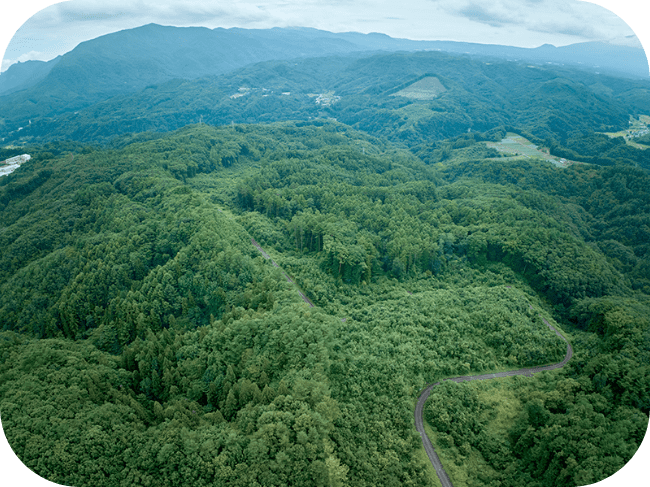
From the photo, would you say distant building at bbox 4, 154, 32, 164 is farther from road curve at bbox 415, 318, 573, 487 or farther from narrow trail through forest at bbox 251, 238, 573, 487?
road curve at bbox 415, 318, 573, 487

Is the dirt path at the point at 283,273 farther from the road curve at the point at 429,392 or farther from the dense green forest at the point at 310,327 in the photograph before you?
the road curve at the point at 429,392

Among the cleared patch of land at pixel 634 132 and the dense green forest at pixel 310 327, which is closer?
the dense green forest at pixel 310 327

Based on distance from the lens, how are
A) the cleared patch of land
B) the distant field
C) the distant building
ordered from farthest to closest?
1. the cleared patch of land
2. the distant field
3. the distant building

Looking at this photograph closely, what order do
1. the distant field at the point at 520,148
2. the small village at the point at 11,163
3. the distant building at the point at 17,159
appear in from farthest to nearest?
1. the distant field at the point at 520,148
2. the distant building at the point at 17,159
3. the small village at the point at 11,163

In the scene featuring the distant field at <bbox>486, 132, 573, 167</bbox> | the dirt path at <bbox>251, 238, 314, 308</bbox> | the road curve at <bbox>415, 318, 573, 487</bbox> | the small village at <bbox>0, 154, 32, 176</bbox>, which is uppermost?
the small village at <bbox>0, 154, 32, 176</bbox>

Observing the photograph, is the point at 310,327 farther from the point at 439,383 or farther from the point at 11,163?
the point at 11,163

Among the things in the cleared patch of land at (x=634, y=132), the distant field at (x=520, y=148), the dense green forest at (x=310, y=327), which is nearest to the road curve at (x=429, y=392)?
the dense green forest at (x=310, y=327)

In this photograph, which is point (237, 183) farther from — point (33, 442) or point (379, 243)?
point (33, 442)

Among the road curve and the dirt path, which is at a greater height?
the dirt path

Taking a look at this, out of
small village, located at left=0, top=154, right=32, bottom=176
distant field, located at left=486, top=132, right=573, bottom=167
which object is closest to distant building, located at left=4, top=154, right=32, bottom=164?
small village, located at left=0, top=154, right=32, bottom=176
